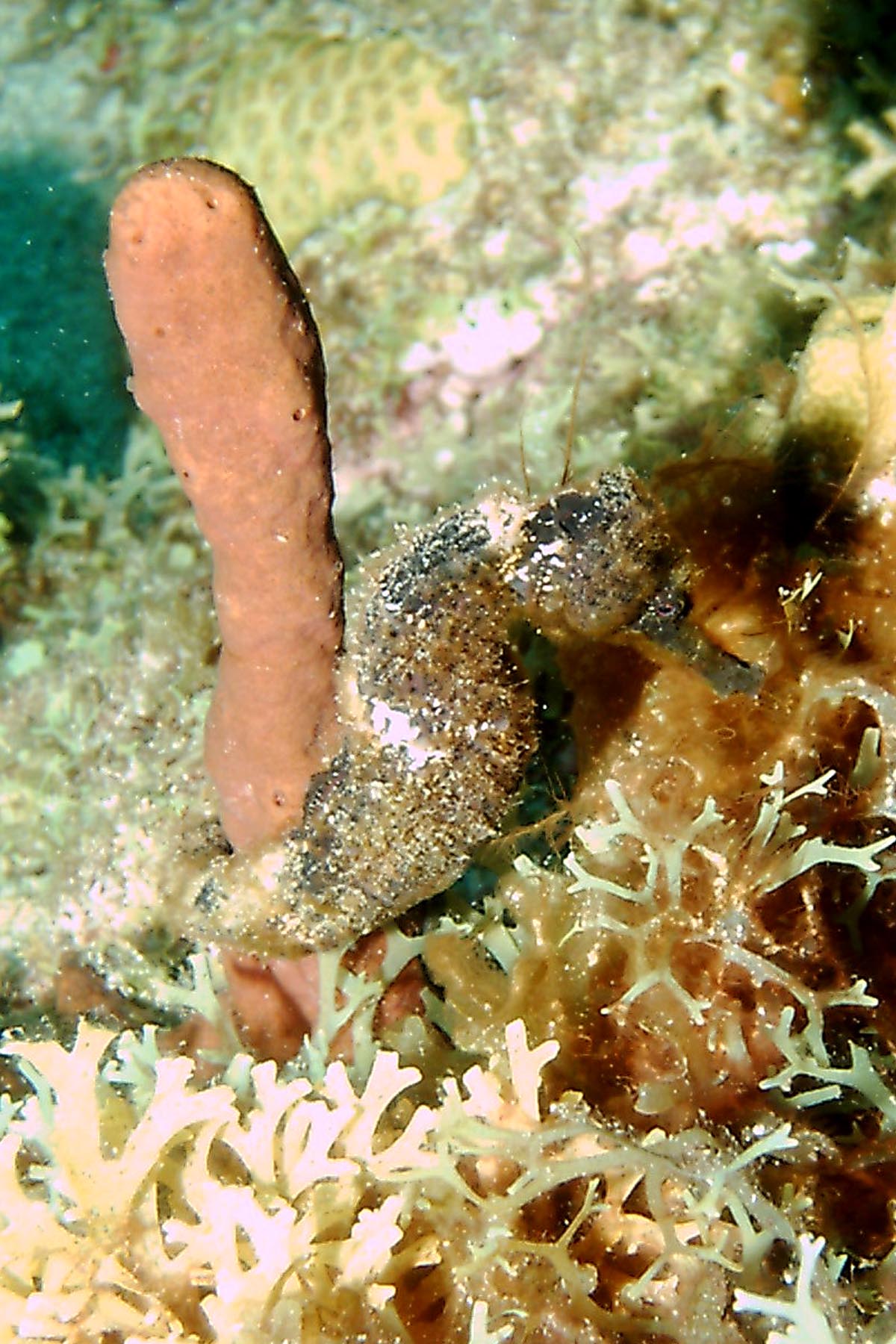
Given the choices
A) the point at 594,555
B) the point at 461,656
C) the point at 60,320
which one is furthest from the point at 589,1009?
the point at 60,320

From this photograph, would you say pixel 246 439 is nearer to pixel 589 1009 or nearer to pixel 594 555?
pixel 594 555

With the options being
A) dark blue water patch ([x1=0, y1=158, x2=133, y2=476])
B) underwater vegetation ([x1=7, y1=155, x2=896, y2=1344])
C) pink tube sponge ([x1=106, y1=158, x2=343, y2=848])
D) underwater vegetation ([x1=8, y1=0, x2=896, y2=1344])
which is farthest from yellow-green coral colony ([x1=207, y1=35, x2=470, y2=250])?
pink tube sponge ([x1=106, y1=158, x2=343, y2=848])

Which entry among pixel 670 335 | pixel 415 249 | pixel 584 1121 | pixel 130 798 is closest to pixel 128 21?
pixel 415 249

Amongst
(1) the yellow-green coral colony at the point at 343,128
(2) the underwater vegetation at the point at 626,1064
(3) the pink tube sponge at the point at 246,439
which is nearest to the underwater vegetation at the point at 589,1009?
(2) the underwater vegetation at the point at 626,1064

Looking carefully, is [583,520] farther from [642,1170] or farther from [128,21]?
[128,21]

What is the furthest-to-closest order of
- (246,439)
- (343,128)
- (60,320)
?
(60,320), (343,128), (246,439)

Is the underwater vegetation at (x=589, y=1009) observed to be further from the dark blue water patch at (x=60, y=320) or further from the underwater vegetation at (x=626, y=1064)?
the dark blue water patch at (x=60, y=320)
